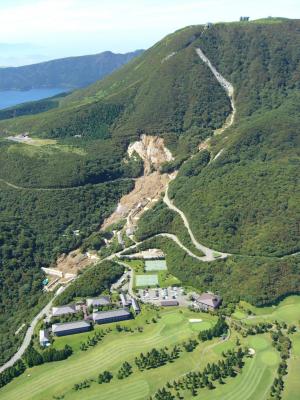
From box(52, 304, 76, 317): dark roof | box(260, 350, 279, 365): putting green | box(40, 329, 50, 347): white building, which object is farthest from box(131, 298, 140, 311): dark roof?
box(260, 350, 279, 365): putting green

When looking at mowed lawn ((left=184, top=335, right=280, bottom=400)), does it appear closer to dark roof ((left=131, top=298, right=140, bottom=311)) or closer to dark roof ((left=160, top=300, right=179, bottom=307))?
dark roof ((left=160, top=300, right=179, bottom=307))

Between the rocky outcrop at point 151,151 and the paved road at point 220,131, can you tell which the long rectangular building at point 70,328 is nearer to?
the paved road at point 220,131

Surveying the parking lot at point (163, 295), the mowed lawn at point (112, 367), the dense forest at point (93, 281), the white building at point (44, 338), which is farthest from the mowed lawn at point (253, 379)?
the dense forest at point (93, 281)

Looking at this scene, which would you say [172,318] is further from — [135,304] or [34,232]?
[34,232]

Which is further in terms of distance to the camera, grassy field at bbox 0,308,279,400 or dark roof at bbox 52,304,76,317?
dark roof at bbox 52,304,76,317

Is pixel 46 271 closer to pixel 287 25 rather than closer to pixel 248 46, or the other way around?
pixel 248 46
